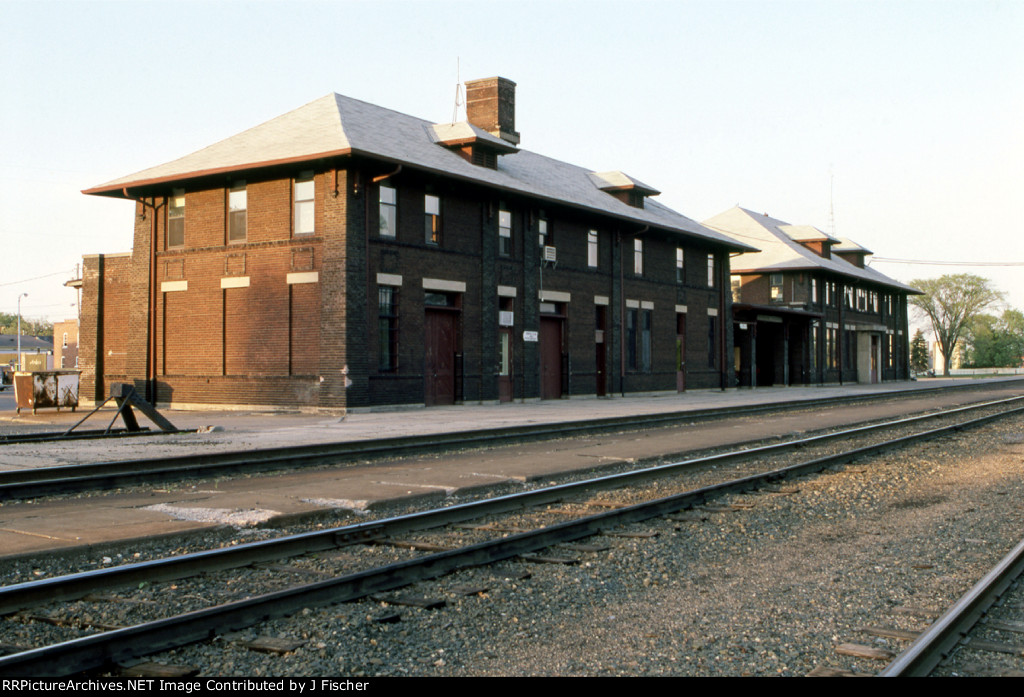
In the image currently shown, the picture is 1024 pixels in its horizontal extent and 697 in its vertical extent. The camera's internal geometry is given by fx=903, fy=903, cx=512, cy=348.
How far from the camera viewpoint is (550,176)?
109 feet

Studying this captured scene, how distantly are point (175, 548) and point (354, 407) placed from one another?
15817mm

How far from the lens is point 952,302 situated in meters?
97.0

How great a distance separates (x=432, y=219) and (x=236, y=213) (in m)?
5.50

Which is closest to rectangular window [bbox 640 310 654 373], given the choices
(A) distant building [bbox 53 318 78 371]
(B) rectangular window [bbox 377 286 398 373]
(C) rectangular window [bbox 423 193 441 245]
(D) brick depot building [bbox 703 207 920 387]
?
(D) brick depot building [bbox 703 207 920 387]

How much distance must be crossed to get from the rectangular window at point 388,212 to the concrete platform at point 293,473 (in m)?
4.82

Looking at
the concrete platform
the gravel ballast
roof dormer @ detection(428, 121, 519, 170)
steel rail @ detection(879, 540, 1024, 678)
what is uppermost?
roof dormer @ detection(428, 121, 519, 170)

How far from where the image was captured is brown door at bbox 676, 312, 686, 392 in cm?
3706

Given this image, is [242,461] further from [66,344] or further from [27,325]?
[27,325]

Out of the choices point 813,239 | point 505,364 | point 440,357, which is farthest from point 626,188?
point 813,239

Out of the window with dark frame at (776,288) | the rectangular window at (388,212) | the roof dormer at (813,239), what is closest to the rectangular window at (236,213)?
the rectangular window at (388,212)

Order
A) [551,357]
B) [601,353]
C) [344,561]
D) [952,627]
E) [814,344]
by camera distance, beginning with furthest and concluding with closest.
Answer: [814,344], [601,353], [551,357], [344,561], [952,627]

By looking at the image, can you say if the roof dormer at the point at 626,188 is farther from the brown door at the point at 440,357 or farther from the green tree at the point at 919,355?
the green tree at the point at 919,355

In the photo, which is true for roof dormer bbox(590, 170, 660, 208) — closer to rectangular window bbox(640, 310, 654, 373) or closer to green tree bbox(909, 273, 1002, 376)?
rectangular window bbox(640, 310, 654, 373)

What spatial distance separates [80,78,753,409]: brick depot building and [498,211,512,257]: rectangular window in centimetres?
6
